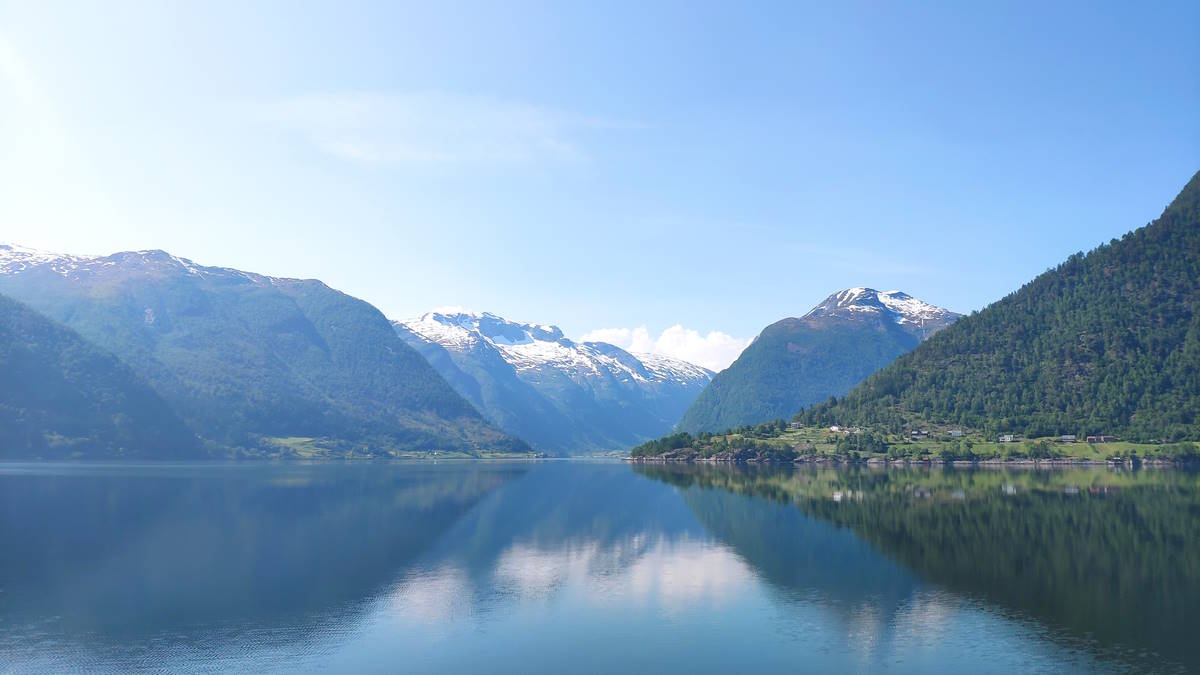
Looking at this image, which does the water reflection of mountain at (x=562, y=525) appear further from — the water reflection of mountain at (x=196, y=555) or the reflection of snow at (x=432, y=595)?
the water reflection of mountain at (x=196, y=555)

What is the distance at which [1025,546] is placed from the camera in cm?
7988

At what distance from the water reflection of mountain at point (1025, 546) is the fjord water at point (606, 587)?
0.43 metres

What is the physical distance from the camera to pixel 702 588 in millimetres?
65250

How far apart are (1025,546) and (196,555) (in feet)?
272

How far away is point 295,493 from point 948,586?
423 ft

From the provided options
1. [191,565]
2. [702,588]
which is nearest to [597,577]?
[702,588]

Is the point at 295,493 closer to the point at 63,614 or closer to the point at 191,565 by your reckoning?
the point at 191,565

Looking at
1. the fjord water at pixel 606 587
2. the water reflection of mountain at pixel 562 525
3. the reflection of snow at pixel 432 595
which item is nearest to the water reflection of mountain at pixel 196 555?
the fjord water at pixel 606 587

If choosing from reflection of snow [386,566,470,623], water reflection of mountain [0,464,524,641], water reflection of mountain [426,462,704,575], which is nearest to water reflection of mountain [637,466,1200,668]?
water reflection of mountain [426,462,704,575]

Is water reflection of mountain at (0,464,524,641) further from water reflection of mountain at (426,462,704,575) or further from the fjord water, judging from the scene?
water reflection of mountain at (426,462,704,575)

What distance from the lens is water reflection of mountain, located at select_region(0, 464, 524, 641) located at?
2101 inches

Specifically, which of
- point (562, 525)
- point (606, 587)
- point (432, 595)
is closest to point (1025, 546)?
point (606, 587)

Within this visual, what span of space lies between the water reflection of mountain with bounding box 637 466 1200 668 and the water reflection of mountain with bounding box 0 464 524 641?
127ft

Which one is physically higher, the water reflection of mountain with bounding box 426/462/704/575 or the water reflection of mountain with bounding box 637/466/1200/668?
the water reflection of mountain with bounding box 637/466/1200/668
